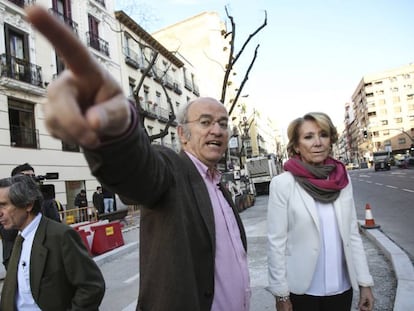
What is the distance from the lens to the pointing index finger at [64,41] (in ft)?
2.22

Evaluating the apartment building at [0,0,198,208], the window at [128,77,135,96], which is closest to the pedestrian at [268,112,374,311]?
the apartment building at [0,0,198,208]

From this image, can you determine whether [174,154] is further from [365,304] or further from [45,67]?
[45,67]

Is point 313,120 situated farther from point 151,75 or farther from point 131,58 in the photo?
point 151,75

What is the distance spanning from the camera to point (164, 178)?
1.29 meters

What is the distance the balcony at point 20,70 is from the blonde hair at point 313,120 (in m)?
13.4

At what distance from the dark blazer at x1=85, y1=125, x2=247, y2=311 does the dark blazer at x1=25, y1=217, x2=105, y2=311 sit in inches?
25.4

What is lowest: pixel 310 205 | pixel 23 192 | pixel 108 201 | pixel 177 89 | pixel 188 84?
pixel 108 201

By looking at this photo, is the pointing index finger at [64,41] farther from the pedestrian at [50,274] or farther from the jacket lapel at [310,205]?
the jacket lapel at [310,205]

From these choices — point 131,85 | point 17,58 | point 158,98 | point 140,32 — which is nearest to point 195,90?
point 158,98

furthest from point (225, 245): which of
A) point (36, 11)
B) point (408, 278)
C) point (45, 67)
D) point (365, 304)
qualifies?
point (45, 67)

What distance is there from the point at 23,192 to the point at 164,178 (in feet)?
4.45

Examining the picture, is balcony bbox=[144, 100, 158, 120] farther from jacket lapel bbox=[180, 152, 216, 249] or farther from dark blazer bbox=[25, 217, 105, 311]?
jacket lapel bbox=[180, 152, 216, 249]

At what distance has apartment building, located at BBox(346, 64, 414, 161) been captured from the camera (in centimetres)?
8231

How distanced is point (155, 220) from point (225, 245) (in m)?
0.42
